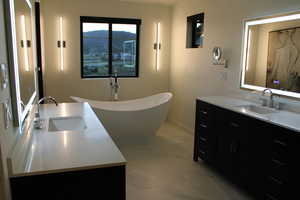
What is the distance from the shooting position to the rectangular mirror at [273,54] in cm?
284

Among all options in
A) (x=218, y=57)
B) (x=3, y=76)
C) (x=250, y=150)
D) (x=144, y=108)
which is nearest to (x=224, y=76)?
(x=218, y=57)

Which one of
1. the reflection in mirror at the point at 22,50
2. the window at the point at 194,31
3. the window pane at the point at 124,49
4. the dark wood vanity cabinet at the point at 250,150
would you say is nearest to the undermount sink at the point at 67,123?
the reflection in mirror at the point at 22,50

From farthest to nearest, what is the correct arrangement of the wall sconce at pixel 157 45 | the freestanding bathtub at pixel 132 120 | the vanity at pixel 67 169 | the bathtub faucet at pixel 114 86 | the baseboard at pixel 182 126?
the wall sconce at pixel 157 45, the bathtub faucet at pixel 114 86, the baseboard at pixel 182 126, the freestanding bathtub at pixel 132 120, the vanity at pixel 67 169

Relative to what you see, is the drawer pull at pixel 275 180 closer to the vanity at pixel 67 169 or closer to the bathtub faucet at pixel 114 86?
the vanity at pixel 67 169

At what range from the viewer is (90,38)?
5336mm

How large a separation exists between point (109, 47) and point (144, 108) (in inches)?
69.6

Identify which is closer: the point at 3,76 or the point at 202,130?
the point at 3,76

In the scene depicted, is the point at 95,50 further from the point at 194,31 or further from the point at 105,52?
the point at 194,31

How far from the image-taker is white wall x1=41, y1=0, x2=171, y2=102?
194 inches

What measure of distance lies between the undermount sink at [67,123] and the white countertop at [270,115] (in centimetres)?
166

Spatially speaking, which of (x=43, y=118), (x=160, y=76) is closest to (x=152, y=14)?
(x=160, y=76)

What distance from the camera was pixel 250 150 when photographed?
2.69 metres

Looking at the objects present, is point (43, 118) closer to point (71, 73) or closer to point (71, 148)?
point (71, 148)

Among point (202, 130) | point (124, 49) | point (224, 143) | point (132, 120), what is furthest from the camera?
point (124, 49)
